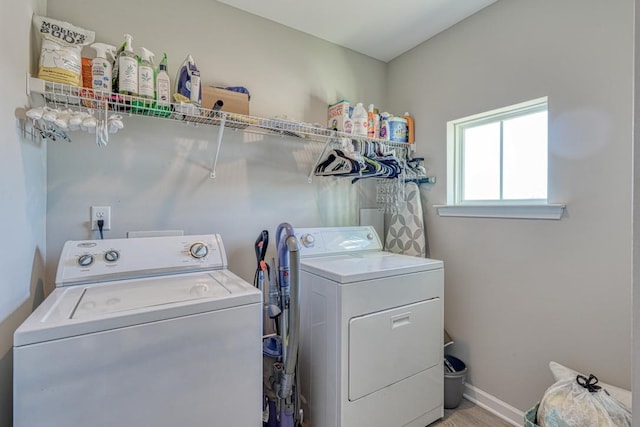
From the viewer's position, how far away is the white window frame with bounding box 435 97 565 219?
1.68 m

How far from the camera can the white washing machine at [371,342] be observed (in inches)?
56.8

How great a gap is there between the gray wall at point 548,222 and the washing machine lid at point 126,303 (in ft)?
5.05

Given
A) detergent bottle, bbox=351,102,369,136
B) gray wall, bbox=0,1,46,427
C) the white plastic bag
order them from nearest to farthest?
gray wall, bbox=0,1,46,427, the white plastic bag, detergent bottle, bbox=351,102,369,136

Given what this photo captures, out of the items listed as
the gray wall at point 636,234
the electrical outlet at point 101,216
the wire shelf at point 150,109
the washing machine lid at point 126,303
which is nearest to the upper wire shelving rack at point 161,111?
the wire shelf at point 150,109

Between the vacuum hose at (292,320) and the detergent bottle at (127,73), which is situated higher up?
the detergent bottle at (127,73)

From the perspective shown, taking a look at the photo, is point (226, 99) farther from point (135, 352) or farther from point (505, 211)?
point (505, 211)

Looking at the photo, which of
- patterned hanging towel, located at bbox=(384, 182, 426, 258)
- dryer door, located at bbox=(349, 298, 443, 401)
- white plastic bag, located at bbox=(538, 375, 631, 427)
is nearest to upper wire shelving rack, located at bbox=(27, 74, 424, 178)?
patterned hanging towel, located at bbox=(384, 182, 426, 258)

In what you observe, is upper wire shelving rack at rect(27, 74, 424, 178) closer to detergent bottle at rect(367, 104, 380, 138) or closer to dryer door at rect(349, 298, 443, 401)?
detergent bottle at rect(367, 104, 380, 138)

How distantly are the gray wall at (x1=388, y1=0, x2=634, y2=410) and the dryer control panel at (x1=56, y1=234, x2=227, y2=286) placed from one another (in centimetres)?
163

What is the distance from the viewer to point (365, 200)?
2521mm

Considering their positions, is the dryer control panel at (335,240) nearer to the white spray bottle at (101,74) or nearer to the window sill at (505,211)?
the window sill at (505,211)

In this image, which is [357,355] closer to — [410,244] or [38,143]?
[410,244]

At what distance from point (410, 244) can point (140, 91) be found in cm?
194

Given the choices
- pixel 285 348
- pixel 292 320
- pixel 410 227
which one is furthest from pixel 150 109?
pixel 410 227
